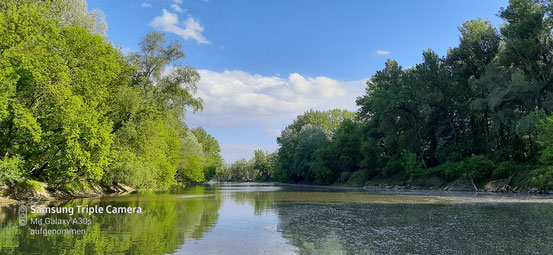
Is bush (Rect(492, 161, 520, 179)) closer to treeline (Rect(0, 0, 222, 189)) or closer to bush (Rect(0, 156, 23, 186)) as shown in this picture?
treeline (Rect(0, 0, 222, 189))

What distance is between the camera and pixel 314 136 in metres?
107

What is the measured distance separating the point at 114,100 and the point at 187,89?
362 inches

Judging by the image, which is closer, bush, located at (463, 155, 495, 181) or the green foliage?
bush, located at (463, 155, 495, 181)

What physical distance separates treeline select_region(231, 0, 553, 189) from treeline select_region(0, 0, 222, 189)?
4096cm

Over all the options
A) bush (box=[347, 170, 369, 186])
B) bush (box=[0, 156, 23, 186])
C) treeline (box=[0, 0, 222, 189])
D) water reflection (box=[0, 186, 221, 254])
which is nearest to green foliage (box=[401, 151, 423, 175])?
bush (box=[347, 170, 369, 186])

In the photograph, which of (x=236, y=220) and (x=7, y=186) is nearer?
(x=236, y=220)

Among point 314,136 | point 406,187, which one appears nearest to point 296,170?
point 314,136

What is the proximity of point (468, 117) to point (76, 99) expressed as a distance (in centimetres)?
6582

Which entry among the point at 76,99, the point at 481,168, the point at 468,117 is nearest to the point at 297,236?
the point at 76,99

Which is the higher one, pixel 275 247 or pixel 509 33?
pixel 509 33

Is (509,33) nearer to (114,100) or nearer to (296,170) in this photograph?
(114,100)

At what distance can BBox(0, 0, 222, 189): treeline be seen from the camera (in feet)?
84.3

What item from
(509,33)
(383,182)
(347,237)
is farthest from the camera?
(383,182)

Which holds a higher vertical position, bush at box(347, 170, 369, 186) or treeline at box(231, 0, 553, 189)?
treeline at box(231, 0, 553, 189)
